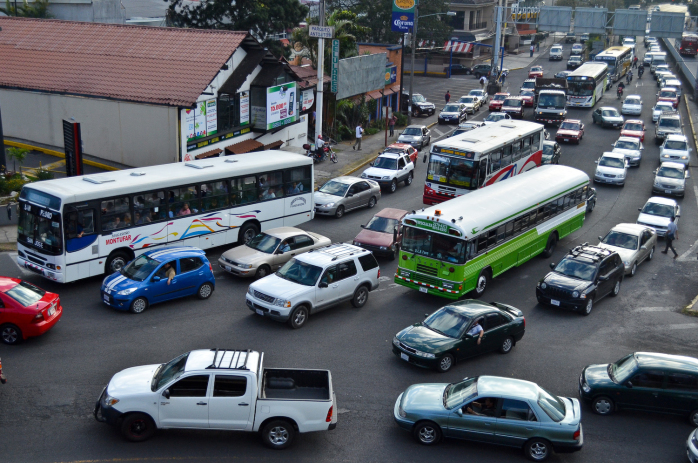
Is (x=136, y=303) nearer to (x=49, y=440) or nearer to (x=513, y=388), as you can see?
(x=49, y=440)

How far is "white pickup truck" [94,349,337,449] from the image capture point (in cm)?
1229

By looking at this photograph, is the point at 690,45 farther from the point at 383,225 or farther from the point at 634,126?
the point at 383,225

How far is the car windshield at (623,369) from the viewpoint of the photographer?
14.9 metres

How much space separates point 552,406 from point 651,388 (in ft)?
10.0

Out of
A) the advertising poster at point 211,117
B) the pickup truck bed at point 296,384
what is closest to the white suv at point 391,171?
the advertising poster at point 211,117

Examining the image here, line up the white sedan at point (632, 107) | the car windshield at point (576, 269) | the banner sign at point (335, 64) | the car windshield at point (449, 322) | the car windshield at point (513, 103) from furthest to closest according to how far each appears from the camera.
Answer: the white sedan at point (632, 107) → the car windshield at point (513, 103) → the banner sign at point (335, 64) → the car windshield at point (576, 269) → the car windshield at point (449, 322)

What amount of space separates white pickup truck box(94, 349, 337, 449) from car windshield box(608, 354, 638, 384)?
21.2 ft

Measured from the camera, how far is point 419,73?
78.8m

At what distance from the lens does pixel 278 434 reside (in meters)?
12.7

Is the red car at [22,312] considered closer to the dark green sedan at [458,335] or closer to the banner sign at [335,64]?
the dark green sedan at [458,335]

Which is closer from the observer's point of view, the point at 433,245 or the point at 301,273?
the point at 301,273

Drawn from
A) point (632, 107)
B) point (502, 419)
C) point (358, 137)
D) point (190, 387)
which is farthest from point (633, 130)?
point (190, 387)

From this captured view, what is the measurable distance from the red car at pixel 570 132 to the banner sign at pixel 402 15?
40.6 ft

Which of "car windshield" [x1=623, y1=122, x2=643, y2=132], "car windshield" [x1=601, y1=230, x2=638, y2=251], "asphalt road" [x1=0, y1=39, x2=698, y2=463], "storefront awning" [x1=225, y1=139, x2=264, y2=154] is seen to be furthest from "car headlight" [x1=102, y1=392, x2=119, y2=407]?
"car windshield" [x1=623, y1=122, x2=643, y2=132]
